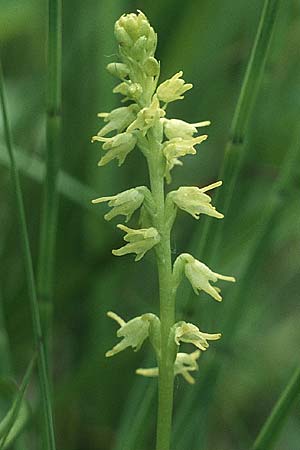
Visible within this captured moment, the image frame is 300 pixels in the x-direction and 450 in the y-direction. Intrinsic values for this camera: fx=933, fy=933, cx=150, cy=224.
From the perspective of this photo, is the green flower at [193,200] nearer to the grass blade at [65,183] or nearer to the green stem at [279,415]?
the green stem at [279,415]

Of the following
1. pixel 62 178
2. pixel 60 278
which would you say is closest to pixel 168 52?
pixel 62 178

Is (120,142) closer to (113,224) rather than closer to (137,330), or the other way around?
(137,330)

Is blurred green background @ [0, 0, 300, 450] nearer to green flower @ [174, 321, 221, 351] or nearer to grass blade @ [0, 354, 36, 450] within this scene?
grass blade @ [0, 354, 36, 450]

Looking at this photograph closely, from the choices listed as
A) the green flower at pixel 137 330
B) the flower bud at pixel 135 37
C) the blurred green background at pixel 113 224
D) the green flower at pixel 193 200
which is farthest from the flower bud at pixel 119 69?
the blurred green background at pixel 113 224

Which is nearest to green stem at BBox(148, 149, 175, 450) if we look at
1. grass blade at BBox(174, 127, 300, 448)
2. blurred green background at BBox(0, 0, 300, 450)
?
grass blade at BBox(174, 127, 300, 448)

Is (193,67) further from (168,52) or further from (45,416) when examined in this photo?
(45,416)

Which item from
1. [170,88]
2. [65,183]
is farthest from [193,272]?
[65,183]
